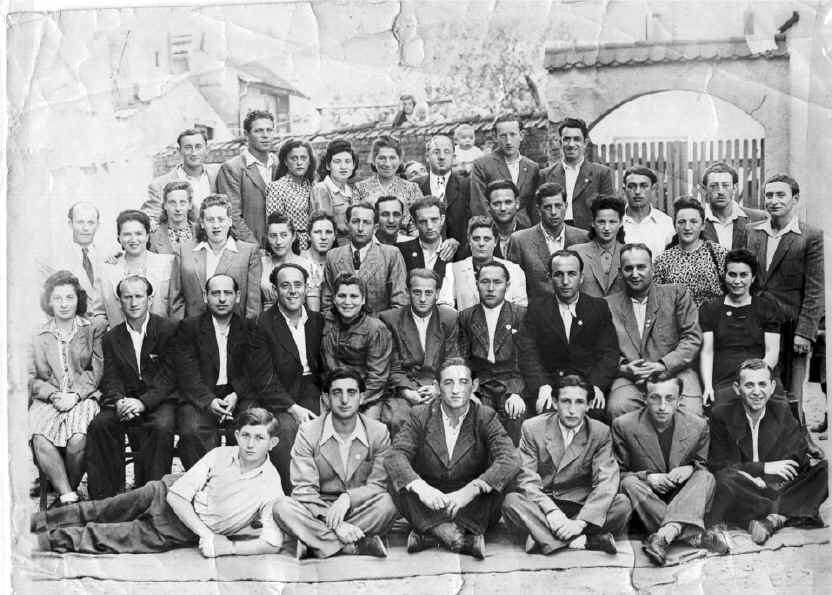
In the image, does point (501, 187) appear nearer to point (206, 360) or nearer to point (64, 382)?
point (206, 360)

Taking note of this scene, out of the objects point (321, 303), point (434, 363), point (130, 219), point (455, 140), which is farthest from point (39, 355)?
point (455, 140)

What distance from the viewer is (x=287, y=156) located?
3230mm

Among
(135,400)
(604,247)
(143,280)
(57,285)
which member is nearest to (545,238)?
(604,247)

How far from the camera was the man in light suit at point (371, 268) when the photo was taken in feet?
10.4

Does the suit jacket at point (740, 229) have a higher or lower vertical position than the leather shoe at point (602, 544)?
higher

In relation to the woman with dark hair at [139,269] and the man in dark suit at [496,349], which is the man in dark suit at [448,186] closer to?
the man in dark suit at [496,349]

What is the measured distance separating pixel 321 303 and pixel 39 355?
933mm

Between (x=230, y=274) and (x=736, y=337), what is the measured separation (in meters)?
1.60

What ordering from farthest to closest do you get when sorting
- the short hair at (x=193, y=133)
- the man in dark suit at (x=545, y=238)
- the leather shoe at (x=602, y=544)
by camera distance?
the short hair at (x=193, y=133) < the man in dark suit at (x=545, y=238) < the leather shoe at (x=602, y=544)

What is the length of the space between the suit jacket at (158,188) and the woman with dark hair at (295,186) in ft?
0.63

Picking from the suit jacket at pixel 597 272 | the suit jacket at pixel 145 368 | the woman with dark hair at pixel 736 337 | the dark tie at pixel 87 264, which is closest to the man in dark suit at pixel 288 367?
the suit jacket at pixel 145 368

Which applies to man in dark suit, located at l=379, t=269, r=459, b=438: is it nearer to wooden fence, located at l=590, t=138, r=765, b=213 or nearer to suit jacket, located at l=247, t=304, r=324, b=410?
suit jacket, located at l=247, t=304, r=324, b=410

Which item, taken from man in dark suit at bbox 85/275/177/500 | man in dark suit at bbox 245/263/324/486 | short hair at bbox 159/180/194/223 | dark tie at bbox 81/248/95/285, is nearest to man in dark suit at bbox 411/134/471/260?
man in dark suit at bbox 245/263/324/486

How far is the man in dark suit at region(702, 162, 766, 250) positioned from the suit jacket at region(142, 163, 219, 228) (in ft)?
5.15
